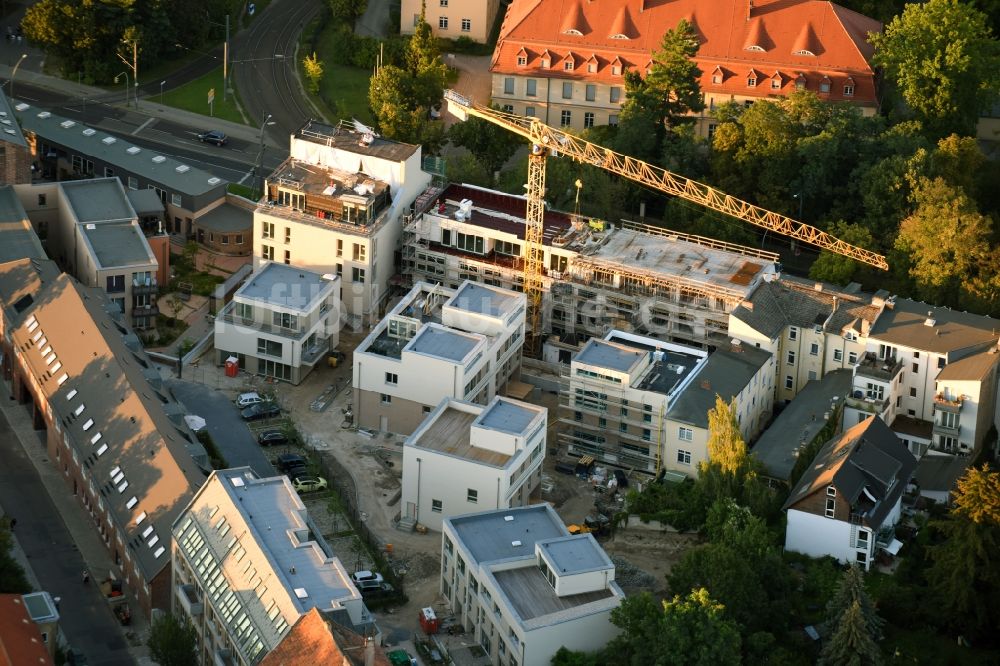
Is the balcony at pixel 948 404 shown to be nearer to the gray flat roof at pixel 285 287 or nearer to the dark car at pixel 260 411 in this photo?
the gray flat roof at pixel 285 287

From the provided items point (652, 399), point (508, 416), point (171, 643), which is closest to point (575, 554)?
point (508, 416)

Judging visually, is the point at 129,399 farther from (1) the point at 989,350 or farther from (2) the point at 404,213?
(1) the point at 989,350

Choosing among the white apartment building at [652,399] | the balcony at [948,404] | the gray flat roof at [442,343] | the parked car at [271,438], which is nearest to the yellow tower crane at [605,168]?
the gray flat roof at [442,343]

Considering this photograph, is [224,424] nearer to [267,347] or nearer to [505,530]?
[267,347]

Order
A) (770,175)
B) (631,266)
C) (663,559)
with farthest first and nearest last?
(770,175) < (631,266) < (663,559)

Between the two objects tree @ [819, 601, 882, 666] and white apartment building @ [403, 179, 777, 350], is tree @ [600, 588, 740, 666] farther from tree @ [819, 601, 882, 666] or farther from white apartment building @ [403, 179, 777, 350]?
white apartment building @ [403, 179, 777, 350]

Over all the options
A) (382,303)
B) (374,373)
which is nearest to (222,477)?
(374,373)

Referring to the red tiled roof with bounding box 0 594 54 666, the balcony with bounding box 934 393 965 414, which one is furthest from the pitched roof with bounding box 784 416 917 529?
the red tiled roof with bounding box 0 594 54 666
